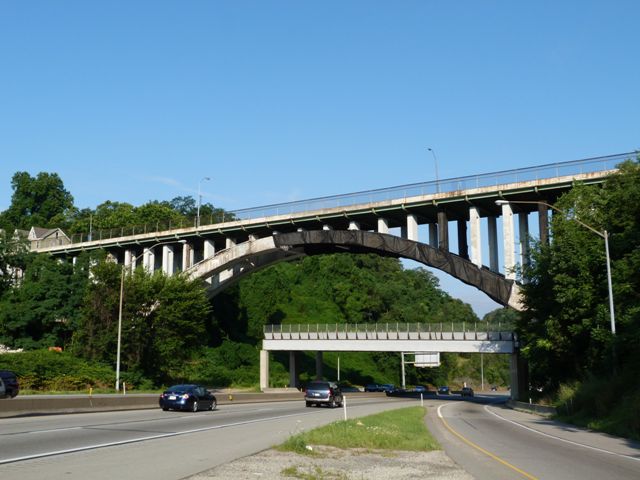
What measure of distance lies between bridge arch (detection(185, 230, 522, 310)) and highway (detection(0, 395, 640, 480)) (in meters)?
23.4

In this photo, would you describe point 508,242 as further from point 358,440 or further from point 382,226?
point 358,440

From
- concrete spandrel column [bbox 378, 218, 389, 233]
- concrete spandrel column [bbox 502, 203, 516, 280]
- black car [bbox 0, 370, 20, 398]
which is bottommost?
black car [bbox 0, 370, 20, 398]

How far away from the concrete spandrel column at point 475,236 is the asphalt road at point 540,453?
935 inches

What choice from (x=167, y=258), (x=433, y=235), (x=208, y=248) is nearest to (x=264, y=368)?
(x=208, y=248)

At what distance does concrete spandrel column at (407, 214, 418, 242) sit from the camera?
54.0m

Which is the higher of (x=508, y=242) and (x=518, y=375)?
(x=508, y=242)

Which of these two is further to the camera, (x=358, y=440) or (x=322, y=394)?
(x=322, y=394)

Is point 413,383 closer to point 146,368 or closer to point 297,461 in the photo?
point 146,368

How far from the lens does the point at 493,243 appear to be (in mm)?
51375

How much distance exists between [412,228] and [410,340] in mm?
13225

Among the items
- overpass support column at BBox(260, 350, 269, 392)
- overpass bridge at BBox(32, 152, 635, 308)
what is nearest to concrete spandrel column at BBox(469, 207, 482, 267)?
overpass bridge at BBox(32, 152, 635, 308)

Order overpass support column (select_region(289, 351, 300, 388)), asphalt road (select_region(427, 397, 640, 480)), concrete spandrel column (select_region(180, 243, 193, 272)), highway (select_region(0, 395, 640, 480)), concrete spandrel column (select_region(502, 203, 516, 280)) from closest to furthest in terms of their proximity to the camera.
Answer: highway (select_region(0, 395, 640, 480)) < asphalt road (select_region(427, 397, 640, 480)) < concrete spandrel column (select_region(502, 203, 516, 280)) < concrete spandrel column (select_region(180, 243, 193, 272)) < overpass support column (select_region(289, 351, 300, 388))

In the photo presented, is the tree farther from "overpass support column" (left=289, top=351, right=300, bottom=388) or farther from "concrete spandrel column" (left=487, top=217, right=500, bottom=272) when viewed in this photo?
"concrete spandrel column" (left=487, top=217, right=500, bottom=272)

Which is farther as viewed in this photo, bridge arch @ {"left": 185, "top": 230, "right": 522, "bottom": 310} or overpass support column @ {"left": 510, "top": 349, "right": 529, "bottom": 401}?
overpass support column @ {"left": 510, "top": 349, "right": 529, "bottom": 401}
